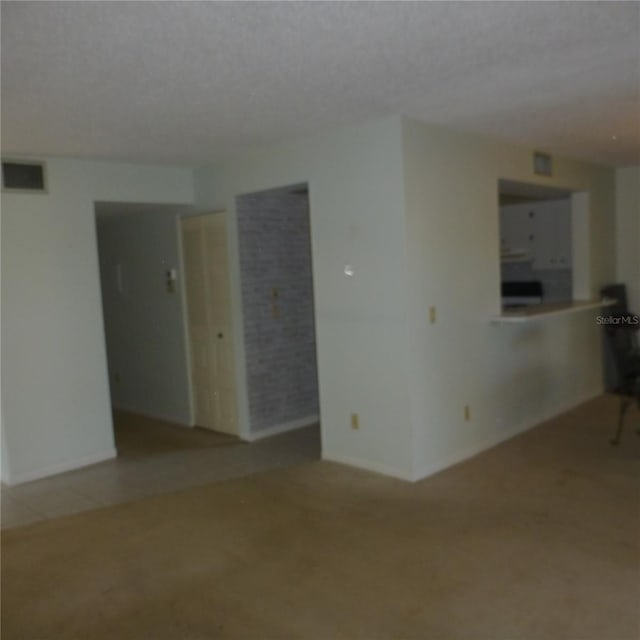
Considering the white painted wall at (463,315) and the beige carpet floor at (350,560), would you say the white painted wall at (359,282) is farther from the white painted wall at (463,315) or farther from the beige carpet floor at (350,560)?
the beige carpet floor at (350,560)

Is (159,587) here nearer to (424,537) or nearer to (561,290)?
(424,537)

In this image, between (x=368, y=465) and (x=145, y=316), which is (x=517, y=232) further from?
(x=145, y=316)

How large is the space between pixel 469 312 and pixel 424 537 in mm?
1731

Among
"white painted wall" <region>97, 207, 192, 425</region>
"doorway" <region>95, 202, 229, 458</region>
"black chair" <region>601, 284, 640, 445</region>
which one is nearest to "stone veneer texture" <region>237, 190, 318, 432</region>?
"doorway" <region>95, 202, 229, 458</region>

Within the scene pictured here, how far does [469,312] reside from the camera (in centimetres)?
432

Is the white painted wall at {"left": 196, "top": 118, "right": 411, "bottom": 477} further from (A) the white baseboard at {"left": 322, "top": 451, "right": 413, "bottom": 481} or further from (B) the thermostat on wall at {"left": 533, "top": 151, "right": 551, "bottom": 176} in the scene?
(B) the thermostat on wall at {"left": 533, "top": 151, "right": 551, "bottom": 176}

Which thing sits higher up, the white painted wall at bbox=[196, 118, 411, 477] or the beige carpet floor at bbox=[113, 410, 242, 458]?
the white painted wall at bbox=[196, 118, 411, 477]

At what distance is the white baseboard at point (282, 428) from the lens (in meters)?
5.12

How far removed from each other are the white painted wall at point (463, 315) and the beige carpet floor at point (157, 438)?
1.80 meters

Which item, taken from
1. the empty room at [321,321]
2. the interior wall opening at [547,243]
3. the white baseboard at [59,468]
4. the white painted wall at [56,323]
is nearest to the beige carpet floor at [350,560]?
the empty room at [321,321]

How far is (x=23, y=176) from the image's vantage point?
4328 mm

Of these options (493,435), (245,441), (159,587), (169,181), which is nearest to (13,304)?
(169,181)

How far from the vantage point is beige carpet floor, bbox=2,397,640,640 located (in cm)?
244

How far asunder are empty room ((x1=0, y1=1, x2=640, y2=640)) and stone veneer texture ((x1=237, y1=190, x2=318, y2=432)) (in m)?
0.03
